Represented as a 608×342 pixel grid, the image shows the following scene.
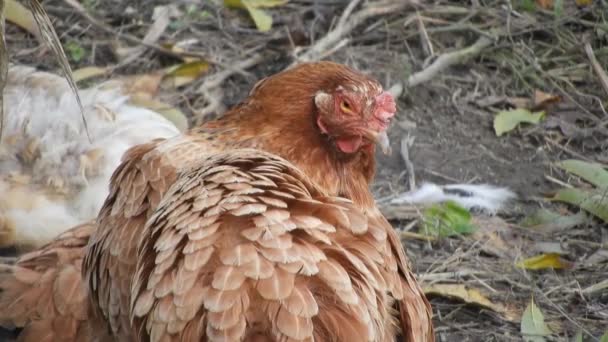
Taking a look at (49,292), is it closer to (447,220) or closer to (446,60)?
(447,220)

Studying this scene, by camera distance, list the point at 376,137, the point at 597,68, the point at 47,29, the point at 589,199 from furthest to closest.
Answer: the point at 597,68 < the point at 589,199 < the point at 376,137 < the point at 47,29

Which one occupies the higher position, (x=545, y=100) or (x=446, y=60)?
(x=446, y=60)

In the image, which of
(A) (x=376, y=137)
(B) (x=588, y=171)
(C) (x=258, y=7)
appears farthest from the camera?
(C) (x=258, y=7)

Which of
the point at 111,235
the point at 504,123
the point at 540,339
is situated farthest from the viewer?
the point at 504,123

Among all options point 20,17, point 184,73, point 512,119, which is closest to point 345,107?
point 512,119

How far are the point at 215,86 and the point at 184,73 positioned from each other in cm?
18

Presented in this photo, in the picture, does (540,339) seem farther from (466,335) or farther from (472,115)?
(472,115)

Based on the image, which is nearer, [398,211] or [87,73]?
[398,211]

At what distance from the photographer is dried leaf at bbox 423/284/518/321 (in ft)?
11.0

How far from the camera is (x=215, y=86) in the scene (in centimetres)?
454

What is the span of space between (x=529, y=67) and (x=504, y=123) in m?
0.44

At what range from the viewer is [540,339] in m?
3.18

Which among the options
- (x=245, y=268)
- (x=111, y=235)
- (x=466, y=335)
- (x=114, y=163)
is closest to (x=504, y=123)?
(x=466, y=335)

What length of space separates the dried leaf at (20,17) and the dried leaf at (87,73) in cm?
33
